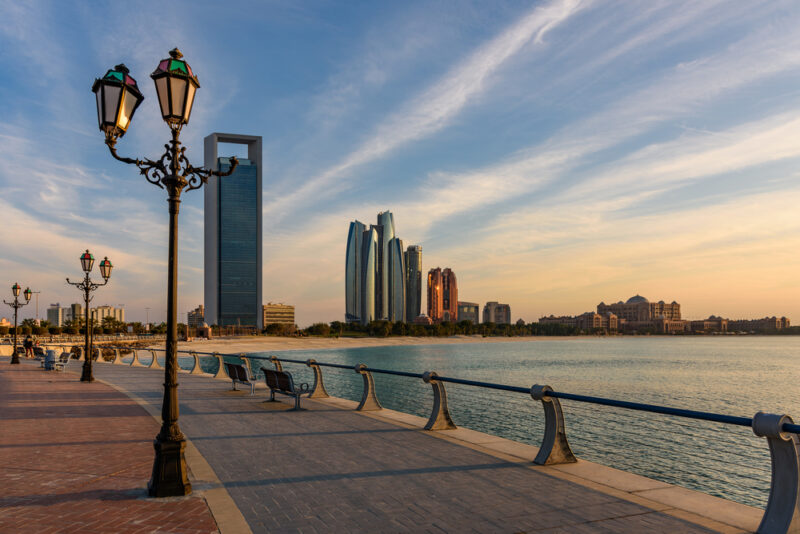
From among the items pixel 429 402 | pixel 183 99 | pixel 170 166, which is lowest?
pixel 429 402

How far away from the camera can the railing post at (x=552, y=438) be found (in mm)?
7645

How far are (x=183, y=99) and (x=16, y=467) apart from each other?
5.69 metres

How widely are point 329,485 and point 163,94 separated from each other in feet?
17.4

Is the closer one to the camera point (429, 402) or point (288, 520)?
point (288, 520)

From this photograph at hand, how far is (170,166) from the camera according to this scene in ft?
23.8

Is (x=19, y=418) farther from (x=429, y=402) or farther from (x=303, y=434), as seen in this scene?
(x=429, y=402)

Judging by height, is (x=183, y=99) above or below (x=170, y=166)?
above

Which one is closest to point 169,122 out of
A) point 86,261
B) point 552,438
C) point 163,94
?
point 163,94

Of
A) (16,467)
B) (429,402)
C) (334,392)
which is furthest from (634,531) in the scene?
(334,392)

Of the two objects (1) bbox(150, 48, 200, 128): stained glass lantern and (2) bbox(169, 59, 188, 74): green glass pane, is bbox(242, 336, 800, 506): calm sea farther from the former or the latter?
(2) bbox(169, 59, 188, 74): green glass pane

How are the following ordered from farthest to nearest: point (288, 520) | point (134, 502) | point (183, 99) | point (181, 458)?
point (183, 99) → point (181, 458) → point (134, 502) → point (288, 520)

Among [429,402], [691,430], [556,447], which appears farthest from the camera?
[429,402]

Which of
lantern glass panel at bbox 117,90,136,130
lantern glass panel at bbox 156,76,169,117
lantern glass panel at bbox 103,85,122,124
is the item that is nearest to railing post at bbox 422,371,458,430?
lantern glass panel at bbox 156,76,169,117

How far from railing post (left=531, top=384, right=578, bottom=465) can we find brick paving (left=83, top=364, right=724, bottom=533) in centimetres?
40
